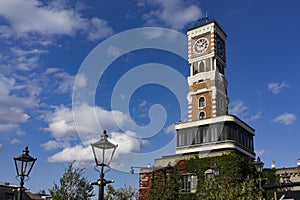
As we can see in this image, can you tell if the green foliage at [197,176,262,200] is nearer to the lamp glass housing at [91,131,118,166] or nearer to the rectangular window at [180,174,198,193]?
A: the rectangular window at [180,174,198,193]

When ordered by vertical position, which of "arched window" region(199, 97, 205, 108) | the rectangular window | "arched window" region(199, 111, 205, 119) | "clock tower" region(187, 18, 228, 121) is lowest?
the rectangular window

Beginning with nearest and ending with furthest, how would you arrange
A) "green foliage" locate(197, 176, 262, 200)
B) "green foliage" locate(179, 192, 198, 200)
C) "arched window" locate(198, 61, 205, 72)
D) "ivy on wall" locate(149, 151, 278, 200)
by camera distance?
1. "green foliage" locate(197, 176, 262, 200)
2. "ivy on wall" locate(149, 151, 278, 200)
3. "green foliage" locate(179, 192, 198, 200)
4. "arched window" locate(198, 61, 205, 72)

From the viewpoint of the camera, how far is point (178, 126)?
4559cm

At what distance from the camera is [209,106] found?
48906mm

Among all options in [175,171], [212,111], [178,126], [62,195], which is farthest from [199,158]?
[62,195]

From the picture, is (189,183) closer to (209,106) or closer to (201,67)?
(209,106)

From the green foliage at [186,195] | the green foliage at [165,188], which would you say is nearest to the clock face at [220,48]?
the green foliage at [165,188]

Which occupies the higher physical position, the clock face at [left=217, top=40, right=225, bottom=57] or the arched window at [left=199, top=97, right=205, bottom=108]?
the clock face at [left=217, top=40, right=225, bottom=57]

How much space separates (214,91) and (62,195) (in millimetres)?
25813

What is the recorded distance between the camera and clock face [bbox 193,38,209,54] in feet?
176

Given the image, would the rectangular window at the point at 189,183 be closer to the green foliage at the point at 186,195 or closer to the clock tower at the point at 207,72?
the green foliage at the point at 186,195

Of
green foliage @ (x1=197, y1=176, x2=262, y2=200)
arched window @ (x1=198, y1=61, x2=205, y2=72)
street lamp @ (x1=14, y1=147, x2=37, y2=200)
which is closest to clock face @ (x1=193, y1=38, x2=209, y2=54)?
arched window @ (x1=198, y1=61, x2=205, y2=72)

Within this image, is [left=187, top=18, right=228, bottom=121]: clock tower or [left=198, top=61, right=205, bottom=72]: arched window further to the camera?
[left=198, top=61, right=205, bottom=72]: arched window

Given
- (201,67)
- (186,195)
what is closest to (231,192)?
(186,195)
